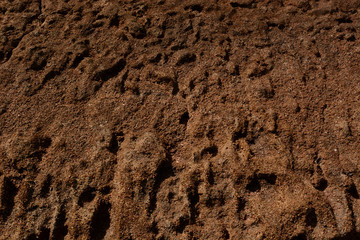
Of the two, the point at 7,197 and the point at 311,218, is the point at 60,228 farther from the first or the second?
the point at 311,218

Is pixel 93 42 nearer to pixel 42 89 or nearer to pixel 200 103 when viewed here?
pixel 42 89

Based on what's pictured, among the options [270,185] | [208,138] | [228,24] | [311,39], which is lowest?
[270,185]

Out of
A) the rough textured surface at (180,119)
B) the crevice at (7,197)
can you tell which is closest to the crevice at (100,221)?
the rough textured surface at (180,119)

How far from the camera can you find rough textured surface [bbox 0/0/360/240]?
3.57 ft

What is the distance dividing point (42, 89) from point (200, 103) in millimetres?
673

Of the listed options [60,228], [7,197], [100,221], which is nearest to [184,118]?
[100,221]

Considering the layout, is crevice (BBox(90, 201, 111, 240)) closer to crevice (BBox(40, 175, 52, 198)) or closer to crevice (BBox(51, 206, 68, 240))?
crevice (BBox(51, 206, 68, 240))

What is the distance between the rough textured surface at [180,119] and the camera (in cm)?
109

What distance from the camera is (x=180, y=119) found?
1257 millimetres

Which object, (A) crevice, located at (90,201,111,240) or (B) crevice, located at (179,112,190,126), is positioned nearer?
(A) crevice, located at (90,201,111,240)

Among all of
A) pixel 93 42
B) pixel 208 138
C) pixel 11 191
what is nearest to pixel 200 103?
pixel 208 138

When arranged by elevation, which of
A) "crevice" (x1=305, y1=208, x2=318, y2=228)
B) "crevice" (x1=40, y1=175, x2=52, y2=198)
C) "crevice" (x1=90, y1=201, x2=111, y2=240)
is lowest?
"crevice" (x1=305, y1=208, x2=318, y2=228)

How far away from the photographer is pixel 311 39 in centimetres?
144

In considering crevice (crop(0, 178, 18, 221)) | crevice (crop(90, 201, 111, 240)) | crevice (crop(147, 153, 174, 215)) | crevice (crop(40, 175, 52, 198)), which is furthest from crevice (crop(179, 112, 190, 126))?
crevice (crop(0, 178, 18, 221))
